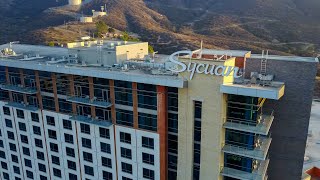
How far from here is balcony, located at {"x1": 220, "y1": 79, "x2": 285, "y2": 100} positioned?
28145 millimetres

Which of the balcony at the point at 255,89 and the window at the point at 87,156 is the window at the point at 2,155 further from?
the balcony at the point at 255,89

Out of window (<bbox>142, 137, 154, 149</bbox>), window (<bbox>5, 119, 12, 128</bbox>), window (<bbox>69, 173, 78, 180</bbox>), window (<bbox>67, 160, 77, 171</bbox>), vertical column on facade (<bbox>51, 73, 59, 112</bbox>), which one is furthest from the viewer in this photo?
window (<bbox>5, 119, 12, 128</bbox>)

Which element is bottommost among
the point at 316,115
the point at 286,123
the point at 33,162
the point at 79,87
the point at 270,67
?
the point at 316,115

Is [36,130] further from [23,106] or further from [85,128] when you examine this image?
[85,128]

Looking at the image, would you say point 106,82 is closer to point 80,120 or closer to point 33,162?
point 80,120

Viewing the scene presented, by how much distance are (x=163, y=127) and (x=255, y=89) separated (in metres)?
11.6

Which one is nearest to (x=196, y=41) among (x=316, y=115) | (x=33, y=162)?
(x=316, y=115)

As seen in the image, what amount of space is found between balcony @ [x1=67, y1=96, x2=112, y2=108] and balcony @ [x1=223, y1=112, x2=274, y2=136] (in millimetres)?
15139

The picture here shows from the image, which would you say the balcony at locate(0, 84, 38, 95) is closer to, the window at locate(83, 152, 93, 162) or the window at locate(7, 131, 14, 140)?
the window at locate(7, 131, 14, 140)

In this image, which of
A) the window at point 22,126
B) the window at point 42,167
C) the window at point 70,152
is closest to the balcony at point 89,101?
A: the window at point 70,152

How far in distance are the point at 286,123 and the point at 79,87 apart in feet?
86.7

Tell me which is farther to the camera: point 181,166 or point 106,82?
point 106,82

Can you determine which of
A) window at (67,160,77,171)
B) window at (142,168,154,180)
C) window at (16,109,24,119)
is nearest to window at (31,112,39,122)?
window at (16,109,24,119)

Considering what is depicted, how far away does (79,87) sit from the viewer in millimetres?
39969
